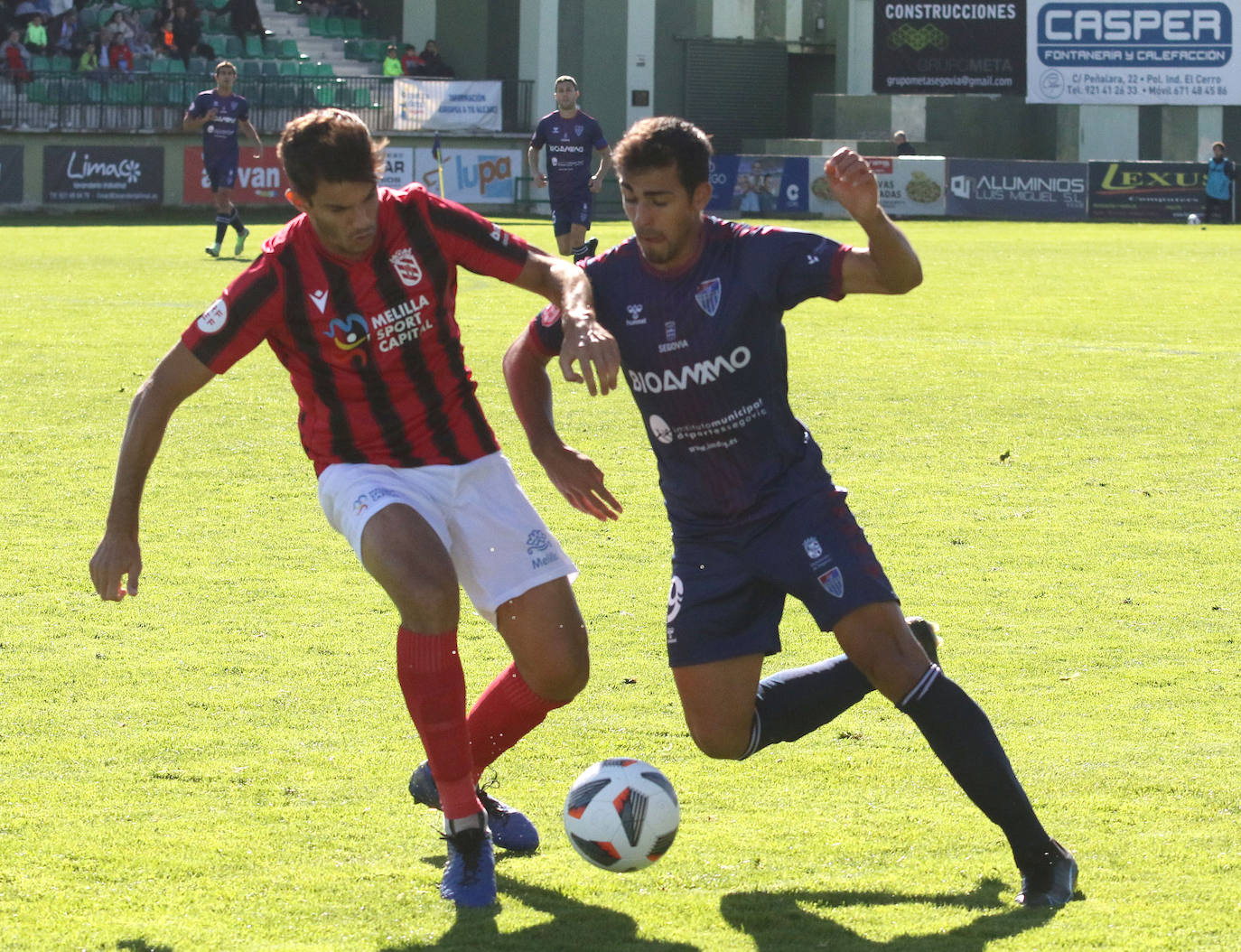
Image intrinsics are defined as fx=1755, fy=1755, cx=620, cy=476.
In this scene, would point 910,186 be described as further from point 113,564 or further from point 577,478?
point 113,564

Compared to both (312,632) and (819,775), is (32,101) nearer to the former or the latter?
(312,632)

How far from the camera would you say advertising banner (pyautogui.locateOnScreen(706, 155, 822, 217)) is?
119ft

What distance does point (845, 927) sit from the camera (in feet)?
12.5

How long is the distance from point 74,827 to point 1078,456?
6527 millimetres

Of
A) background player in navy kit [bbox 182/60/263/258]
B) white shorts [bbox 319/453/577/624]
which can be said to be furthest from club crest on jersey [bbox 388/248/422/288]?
background player in navy kit [bbox 182/60/263/258]

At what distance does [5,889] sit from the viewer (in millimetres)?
Result: 3949

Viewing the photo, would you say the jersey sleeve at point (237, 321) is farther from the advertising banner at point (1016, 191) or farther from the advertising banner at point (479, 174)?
the advertising banner at point (1016, 191)

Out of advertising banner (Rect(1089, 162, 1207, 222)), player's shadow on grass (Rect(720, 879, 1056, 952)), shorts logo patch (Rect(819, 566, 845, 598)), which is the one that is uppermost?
advertising banner (Rect(1089, 162, 1207, 222))

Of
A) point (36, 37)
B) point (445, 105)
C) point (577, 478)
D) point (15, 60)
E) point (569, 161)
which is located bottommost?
point (577, 478)

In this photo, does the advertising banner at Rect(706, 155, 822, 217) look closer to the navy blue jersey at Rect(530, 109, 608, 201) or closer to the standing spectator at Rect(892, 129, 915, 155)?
the standing spectator at Rect(892, 129, 915, 155)

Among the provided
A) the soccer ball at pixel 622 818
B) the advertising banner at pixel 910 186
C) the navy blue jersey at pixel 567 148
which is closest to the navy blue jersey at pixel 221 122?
the navy blue jersey at pixel 567 148

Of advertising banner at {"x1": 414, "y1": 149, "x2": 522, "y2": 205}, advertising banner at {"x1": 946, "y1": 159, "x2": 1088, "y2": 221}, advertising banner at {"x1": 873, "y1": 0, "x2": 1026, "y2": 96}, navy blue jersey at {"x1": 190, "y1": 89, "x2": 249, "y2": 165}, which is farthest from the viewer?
advertising banner at {"x1": 873, "y1": 0, "x2": 1026, "y2": 96}

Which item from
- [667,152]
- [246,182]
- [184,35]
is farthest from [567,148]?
[667,152]

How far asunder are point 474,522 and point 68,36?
1287 inches
